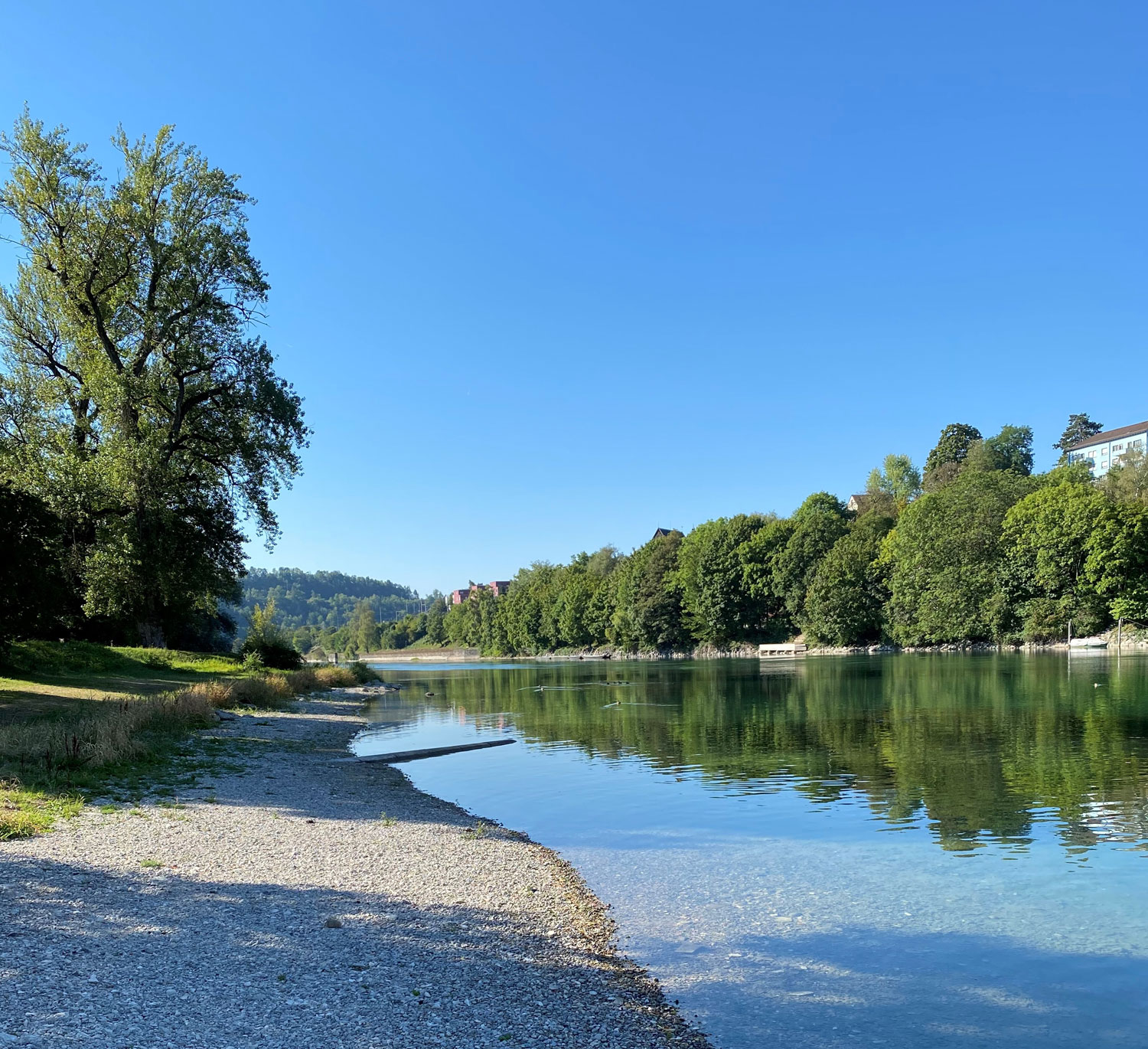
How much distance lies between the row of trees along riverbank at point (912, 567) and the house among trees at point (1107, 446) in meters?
24.8

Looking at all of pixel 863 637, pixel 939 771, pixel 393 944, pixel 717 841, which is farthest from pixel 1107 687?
pixel 863 637

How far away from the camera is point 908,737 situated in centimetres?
2792

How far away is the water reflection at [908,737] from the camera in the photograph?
17250 millimetres

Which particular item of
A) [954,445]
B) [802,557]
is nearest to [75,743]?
[802,557]

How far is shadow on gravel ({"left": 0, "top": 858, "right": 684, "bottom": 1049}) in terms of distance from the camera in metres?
7.02

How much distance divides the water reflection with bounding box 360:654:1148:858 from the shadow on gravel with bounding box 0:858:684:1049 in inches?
344

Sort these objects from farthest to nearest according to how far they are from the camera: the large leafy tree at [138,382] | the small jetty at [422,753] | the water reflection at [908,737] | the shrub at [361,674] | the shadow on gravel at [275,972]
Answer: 1. the shrub at [361,674]
2. the large leafy tree at [138,382]
3. the small jetty at [422,753]
4. the water reflection at [908,737]
5. the shadow on gravel at [275,972]

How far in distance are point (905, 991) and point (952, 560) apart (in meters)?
99.3

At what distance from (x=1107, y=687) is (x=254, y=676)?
4035 centimetres

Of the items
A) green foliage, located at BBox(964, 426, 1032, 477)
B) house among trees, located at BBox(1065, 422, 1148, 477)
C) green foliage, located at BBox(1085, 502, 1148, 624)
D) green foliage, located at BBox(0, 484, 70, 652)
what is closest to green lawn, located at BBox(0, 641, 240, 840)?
green foliage, located at BBox(0, 484, 70, 652)

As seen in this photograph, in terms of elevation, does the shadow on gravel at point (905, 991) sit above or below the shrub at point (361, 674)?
above

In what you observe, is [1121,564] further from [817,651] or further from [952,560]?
[817,651]

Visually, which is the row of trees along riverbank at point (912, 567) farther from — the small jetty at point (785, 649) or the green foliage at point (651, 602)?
the small jetty at point (785, 649)

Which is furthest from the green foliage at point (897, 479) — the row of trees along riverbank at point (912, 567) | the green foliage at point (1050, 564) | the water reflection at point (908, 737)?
the water reflection at point (908, 737)
